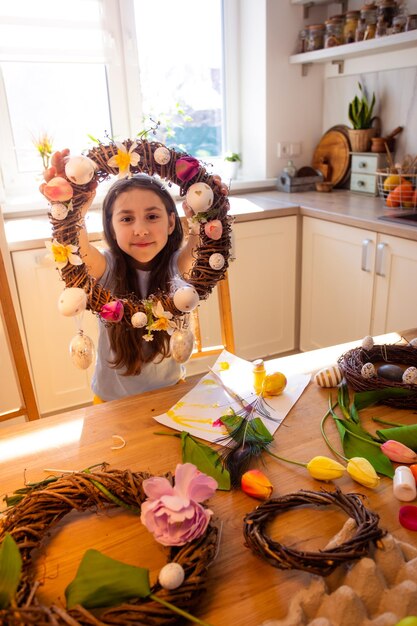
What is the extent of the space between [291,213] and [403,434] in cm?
181

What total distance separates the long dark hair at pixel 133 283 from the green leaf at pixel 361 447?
0.44 metres

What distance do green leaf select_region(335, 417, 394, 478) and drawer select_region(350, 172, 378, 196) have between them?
2085mm

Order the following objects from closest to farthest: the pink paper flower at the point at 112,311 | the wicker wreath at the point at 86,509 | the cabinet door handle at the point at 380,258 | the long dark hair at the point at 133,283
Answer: the wicker wreath at the point at 86,509, the pink paper flower at the point at 112,311, the long dark hair at the point at 133,283, the cabinet door handle at the point at 380,258

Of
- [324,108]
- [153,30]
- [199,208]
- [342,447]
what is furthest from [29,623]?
[324,108]

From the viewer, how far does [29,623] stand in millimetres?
509

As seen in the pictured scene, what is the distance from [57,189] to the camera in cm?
92

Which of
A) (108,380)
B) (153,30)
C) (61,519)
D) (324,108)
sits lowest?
(108,380)

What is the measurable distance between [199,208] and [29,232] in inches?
55.4

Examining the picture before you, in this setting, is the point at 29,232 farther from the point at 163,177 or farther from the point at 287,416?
the point at 287,416

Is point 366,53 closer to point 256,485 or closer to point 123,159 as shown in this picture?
point 123,159

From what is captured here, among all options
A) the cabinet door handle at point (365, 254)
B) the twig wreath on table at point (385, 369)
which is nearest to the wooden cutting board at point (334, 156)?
the cabinet door handle at point (365, 254)

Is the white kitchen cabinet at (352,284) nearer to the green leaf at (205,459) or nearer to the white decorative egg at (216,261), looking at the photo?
the white decorative egg at (216,261)

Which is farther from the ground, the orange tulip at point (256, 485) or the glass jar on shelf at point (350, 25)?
the glass jar on shelf at point (350, 25)

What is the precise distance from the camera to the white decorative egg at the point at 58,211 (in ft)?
3.08
